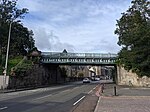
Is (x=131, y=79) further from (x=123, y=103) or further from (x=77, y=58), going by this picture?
(x=123, y=103)

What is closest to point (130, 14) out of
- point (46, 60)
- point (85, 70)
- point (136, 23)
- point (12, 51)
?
point (136, 23)

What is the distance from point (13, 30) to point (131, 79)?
95.3 feet

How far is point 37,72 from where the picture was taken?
65812 mm

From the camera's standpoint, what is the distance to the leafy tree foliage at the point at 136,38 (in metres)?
55.2

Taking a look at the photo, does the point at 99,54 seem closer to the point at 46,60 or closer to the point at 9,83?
the point at 46,60

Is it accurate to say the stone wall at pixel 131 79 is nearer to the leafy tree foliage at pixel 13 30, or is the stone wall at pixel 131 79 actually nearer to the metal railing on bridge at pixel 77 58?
the metal railing on bridge at pixel 77 58

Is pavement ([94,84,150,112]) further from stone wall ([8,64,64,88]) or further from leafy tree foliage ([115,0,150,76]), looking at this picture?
leafy tree foliage ([115,0,150,76])

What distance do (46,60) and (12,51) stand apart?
320 inches

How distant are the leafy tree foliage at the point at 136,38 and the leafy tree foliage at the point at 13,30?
22.4 metres

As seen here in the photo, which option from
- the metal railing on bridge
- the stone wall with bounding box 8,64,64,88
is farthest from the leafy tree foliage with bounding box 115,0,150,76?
the stone wall with bounding box 8,64,64,88

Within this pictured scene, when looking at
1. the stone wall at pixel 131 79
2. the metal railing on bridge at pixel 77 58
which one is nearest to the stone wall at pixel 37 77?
the metal railing on bridge at pixel 77 58

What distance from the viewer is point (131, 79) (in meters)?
61.2

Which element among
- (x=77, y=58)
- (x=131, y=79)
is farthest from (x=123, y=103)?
(x=77, y=58)

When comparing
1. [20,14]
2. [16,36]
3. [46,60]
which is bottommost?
[46,60]
